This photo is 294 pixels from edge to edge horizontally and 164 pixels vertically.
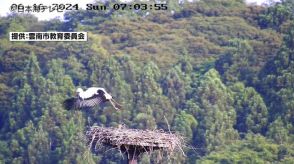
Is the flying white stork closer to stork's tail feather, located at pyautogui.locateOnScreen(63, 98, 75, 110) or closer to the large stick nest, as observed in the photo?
stork's tail feather, located at pyautogui.locateOnScreen(63, 98, 75, 110)

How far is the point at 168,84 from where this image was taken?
50.7m

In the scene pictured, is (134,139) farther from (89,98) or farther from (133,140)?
(89,98)

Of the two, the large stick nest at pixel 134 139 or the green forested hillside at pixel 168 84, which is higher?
the large stick nest at pixel 134 139

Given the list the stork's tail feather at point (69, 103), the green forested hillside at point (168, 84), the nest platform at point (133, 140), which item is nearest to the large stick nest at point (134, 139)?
the nest platform at point (133, 140)

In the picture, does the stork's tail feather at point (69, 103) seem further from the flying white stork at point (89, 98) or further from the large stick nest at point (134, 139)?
the large stick nest at point (134, 139)

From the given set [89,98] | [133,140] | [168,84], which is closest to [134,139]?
[133,140]

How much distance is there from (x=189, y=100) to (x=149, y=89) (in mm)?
1732

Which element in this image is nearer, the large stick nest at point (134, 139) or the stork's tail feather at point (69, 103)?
the large stick nest at point (134, 139)

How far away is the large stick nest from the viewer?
1988cm

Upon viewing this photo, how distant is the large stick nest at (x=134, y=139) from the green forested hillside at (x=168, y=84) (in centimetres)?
2183

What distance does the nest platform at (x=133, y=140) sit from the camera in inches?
783

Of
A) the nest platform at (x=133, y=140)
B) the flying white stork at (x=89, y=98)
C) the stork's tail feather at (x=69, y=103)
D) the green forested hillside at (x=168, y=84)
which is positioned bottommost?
the green forested hillside at (x=168, y=84)

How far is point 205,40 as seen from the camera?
56.8m

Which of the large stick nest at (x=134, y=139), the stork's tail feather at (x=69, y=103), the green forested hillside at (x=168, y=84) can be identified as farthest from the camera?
the green forested hillside at (x=168, y=84)
